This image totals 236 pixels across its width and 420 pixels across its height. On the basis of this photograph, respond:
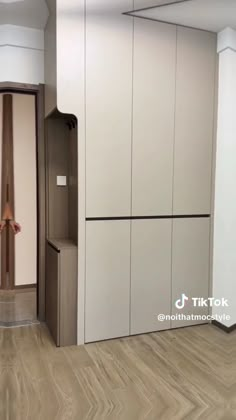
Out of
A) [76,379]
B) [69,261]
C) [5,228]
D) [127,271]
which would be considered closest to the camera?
[76,379]

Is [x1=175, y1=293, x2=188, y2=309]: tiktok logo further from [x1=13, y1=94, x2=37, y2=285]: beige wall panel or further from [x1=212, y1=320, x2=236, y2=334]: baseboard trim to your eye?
[x1=13, y1=94, x2=37, y2=285]: beige wall panel

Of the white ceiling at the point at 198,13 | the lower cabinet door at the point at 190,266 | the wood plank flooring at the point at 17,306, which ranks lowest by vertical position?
the wood plank flooring at the point at 17,306

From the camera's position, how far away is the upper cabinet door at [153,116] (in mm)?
2889

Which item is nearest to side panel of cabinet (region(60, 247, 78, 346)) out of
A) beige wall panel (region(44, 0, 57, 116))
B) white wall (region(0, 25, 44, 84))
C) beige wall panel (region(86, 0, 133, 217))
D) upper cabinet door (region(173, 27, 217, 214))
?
beige wall panel (region(86, 0, 133, 217))

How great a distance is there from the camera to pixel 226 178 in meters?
3.14

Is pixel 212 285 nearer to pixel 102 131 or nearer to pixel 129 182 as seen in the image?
pixel 129 182

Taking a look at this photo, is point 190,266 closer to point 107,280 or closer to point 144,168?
point 107,280

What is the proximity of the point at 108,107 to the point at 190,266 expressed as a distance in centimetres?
164

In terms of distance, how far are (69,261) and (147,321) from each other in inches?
36.9

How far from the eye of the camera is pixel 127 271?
116 inches

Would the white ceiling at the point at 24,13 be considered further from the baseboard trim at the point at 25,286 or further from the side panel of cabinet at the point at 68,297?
the baseboard trim at the point at 25,286

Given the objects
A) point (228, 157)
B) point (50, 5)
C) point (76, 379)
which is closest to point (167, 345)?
point (76, 379)

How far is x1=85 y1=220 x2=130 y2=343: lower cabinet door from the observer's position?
282cm

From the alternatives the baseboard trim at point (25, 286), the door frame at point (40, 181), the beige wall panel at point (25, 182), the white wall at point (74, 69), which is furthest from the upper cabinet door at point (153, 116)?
the baseboard trim at point (25, 286)
